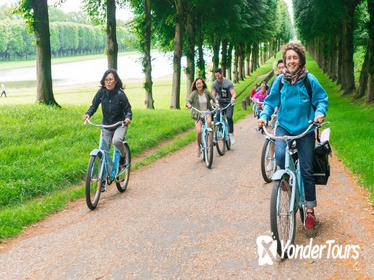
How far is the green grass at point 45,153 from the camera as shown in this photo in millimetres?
6355

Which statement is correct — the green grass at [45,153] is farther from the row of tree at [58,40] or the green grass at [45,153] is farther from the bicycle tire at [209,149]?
the row of tree at [58,40]

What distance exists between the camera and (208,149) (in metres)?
9.02

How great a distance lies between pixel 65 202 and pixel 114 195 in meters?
0.89

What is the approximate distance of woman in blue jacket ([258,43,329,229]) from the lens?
4.40m

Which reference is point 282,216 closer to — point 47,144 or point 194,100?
point 194,100

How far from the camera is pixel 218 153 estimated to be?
34.2 feet

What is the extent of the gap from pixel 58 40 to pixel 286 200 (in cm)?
14461

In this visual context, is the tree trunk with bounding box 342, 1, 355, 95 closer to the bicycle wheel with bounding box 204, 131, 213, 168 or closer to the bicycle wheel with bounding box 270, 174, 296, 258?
the bicycle wheel with bounding box 204, 131, 213, 168

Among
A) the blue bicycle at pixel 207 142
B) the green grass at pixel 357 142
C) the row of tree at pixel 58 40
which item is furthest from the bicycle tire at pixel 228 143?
the row of tree at pixel 58 40

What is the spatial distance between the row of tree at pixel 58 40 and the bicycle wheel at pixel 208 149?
91.9 m

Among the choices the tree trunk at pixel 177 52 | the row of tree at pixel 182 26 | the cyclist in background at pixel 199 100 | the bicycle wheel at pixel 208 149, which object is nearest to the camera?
the bicycle wheel at pixel 208 149

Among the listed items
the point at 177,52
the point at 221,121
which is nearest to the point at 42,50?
the point at 221,121

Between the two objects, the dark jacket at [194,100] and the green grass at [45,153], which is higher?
the dark jacket at [194,100]

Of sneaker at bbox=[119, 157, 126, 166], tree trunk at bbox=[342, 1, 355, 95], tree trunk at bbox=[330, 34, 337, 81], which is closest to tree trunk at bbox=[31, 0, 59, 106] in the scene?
sneaker at bbox=[119, 157, 126, 166]
